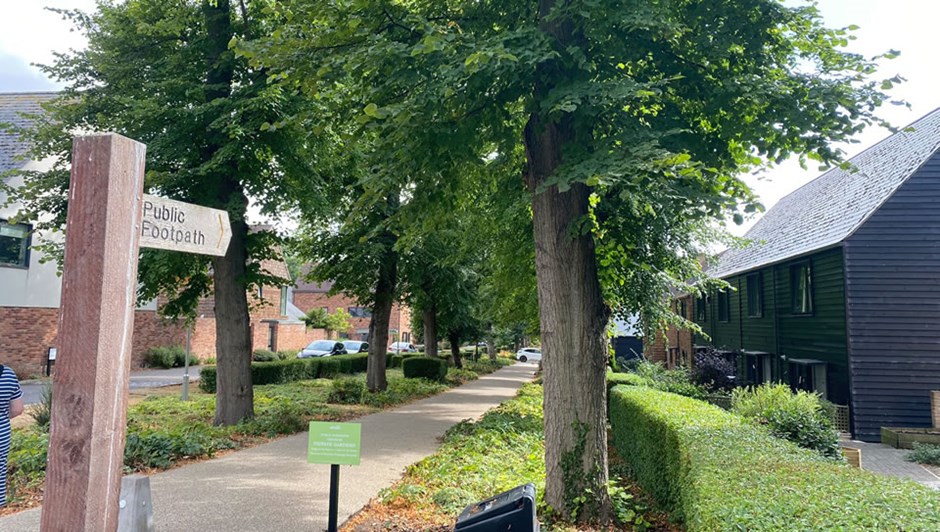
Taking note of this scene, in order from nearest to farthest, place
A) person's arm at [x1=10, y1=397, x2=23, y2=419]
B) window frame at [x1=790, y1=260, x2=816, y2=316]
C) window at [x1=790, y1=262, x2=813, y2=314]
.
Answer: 1. person's arm at [x1=10, y1=397, x2=23, y2=419]
2. window frame at [x1=790, y1=260, x2=816, y2=316]
3. window at [x1=790, y1=262, x2=813, y2=314]

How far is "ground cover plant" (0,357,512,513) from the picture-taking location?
8.16m

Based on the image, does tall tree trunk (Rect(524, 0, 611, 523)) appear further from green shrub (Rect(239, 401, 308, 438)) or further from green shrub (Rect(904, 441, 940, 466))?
green shrub (Rect(904, 441, 940, 466))

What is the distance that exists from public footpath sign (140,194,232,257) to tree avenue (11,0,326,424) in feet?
23.9

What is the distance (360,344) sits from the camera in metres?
43.5

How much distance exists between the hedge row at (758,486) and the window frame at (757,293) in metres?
15.5

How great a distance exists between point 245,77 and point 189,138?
5.68 feet

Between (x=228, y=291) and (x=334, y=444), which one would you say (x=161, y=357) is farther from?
(x=334, y=444)

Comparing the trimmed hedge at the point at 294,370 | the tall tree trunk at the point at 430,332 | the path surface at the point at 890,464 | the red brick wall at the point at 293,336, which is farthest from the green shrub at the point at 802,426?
the red brick wall at the point at 293,336

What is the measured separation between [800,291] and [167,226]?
19.2 m

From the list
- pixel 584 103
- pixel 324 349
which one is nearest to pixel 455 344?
pixel 324 349

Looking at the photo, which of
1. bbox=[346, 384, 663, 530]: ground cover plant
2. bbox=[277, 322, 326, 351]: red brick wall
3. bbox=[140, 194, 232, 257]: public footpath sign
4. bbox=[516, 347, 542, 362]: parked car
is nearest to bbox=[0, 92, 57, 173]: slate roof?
bbox=[346, 384, 663, 530]: ground cover plant

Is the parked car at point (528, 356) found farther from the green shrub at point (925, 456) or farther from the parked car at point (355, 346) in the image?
the green shrub at point (925, 456)

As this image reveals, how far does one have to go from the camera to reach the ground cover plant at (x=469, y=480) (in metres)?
6.30

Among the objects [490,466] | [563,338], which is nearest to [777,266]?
[490,466]
